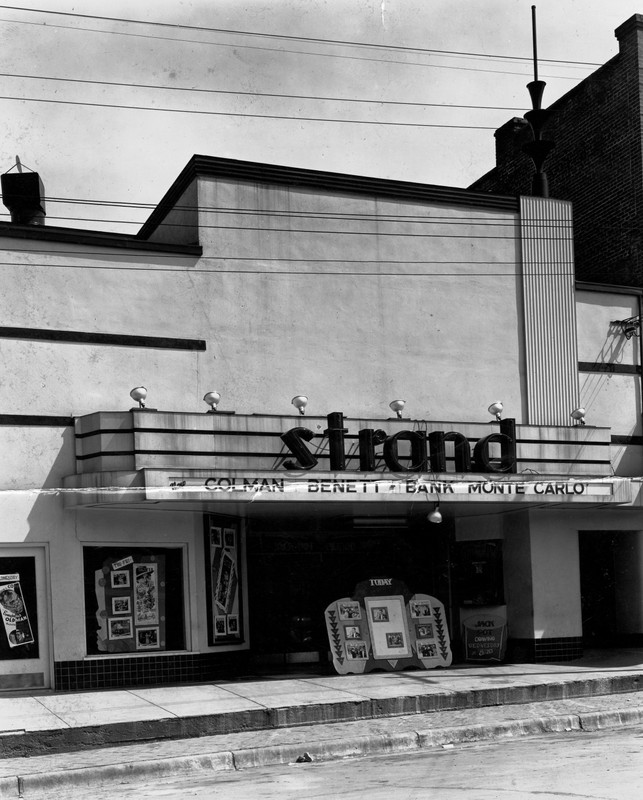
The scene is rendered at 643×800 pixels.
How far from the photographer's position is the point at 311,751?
39.3 feet

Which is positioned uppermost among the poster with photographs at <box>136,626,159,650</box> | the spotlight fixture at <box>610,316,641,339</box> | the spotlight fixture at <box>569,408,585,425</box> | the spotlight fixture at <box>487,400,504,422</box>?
the spotlight fixture at <box>610,316,641,339</box>

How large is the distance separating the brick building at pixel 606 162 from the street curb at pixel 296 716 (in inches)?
393

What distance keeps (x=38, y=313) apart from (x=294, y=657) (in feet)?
23.8

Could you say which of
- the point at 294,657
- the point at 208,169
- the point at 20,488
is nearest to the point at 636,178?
the point at 208,169

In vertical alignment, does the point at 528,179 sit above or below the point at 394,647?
above

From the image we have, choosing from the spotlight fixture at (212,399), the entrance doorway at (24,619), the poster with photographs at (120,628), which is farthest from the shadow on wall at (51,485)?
the spotlight fixture at (212,399)

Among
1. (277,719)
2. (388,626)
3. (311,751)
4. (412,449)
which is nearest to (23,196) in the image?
(412,449)

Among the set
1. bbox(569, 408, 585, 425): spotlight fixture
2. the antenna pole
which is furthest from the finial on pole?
bbox(569, 408, 585, 425): spotlight fixture

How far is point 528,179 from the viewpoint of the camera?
27.0m

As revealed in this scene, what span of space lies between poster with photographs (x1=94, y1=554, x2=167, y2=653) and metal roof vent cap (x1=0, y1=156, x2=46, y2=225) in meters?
7.09

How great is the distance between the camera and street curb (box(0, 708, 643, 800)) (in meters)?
10.9

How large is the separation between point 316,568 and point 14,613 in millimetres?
5540

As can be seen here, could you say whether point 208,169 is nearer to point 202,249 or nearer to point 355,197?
point 202,249

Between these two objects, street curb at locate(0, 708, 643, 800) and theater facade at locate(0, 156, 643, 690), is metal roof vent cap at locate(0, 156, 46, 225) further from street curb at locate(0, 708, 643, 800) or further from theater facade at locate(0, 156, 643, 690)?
street curb at locate(0, 708, 643, 800)
